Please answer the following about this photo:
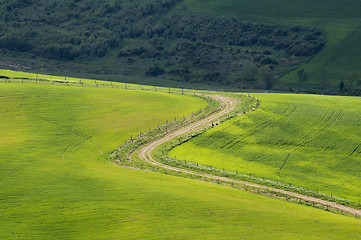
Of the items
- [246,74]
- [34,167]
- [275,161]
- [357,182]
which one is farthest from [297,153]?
[246,74]

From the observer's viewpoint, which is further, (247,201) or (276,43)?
(276,43)

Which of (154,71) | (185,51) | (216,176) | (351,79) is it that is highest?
(185,51)

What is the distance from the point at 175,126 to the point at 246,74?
7958 cm

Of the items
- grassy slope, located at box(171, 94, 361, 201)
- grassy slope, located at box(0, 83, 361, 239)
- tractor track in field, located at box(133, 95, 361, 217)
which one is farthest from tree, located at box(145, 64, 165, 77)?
grassy slope, located at box(0, 83, 361, 239)

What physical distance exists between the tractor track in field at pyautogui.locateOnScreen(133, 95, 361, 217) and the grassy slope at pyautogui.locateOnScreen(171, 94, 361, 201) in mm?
3737

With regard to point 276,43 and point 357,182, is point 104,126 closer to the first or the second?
point 357,182

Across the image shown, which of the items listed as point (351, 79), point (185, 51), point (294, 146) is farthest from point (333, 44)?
point (294, 146)

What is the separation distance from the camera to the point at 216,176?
67.8 metres

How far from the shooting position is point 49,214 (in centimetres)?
4816

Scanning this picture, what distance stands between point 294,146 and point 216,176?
18.1 metres

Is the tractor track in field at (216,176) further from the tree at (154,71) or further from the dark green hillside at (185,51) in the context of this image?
the tree at (154,71)

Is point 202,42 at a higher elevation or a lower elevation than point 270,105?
higher

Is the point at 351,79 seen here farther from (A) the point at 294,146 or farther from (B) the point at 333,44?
(A) the point at 294,146

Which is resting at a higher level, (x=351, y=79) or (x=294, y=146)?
(x=351, y=79)
